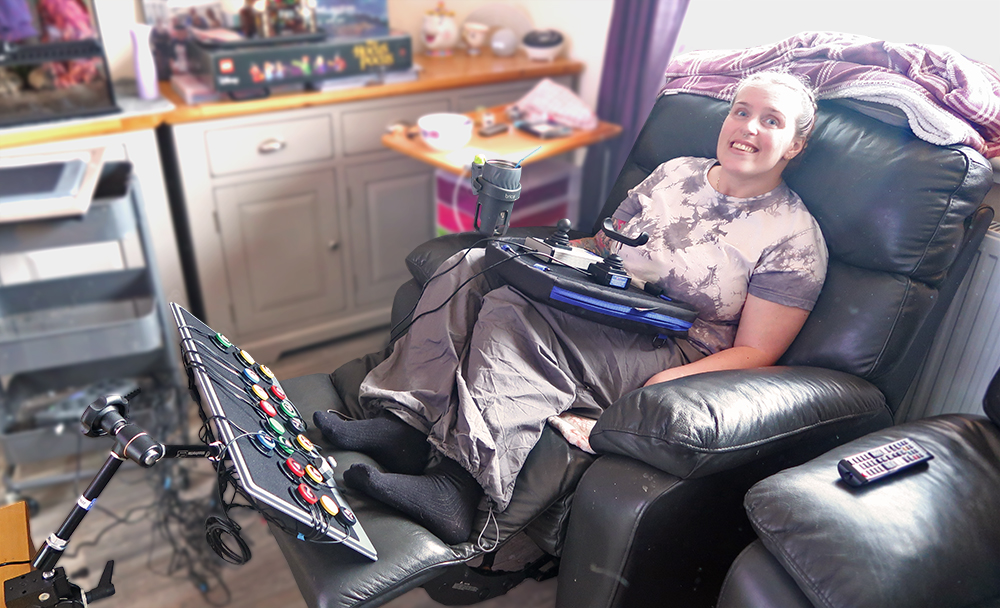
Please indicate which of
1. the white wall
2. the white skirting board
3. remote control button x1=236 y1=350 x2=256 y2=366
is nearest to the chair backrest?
the white skirting board

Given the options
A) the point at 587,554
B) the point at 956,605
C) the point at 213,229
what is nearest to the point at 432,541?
the point at 587,554

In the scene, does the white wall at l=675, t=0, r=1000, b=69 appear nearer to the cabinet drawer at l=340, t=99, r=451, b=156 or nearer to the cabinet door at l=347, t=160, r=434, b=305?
the cabinet drawer at l=340, t=99, r=451, b=156

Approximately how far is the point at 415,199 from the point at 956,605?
1873 mm

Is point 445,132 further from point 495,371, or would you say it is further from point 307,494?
point 307,494

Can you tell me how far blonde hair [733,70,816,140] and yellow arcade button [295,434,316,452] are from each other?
3.18 ft

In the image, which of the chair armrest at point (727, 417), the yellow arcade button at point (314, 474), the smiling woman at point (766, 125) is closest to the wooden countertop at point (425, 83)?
the smiling woman at point (766, 125)

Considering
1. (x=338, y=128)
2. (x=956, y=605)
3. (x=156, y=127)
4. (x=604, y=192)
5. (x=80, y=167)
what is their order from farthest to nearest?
1. (x=604, y=192)
2. (x=338, y=128)
3. (x=156, y=127)
4. (x=80, y=167)
5. (x=956, y=605)

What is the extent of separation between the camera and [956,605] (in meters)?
0.93

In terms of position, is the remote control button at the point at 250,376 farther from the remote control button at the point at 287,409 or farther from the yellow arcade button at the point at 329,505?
the yellow arcade button at the point at 329,505

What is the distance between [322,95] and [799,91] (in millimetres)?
1342

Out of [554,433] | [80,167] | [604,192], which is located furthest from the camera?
[604,192]

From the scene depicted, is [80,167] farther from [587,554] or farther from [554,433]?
[587,554]

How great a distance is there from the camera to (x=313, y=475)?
40.7 inches

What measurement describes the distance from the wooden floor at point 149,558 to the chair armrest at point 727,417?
20.6 inches
